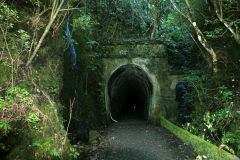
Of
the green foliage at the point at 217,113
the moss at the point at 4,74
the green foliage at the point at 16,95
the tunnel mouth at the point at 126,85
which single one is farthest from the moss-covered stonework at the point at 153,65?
the green foliage at the point at 16,95

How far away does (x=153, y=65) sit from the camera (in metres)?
10.9

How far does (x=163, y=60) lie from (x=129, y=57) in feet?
7.37

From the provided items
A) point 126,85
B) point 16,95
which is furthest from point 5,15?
point 126,85

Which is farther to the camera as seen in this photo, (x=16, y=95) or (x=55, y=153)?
(x=55, y=153)

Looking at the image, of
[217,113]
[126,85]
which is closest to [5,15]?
[217,113]

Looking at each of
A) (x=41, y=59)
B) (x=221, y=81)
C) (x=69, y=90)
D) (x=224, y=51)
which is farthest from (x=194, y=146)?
(x=41, y=59)

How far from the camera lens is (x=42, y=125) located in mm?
4129

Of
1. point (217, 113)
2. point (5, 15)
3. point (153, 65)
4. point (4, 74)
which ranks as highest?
point (5, 15)

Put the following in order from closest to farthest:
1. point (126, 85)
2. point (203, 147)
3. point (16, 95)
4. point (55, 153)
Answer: point (16, 95)
point (55, 153)
point (203, 147)
point (126, 85)

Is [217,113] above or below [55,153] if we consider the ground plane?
above

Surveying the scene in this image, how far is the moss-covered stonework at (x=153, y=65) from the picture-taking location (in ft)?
35.0

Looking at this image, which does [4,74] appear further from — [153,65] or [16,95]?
[153,65]

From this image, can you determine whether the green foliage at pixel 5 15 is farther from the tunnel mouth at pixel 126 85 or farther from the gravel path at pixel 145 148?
the tunnel mouth at pixel 126 85

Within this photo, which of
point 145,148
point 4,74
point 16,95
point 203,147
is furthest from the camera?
point 145,148
